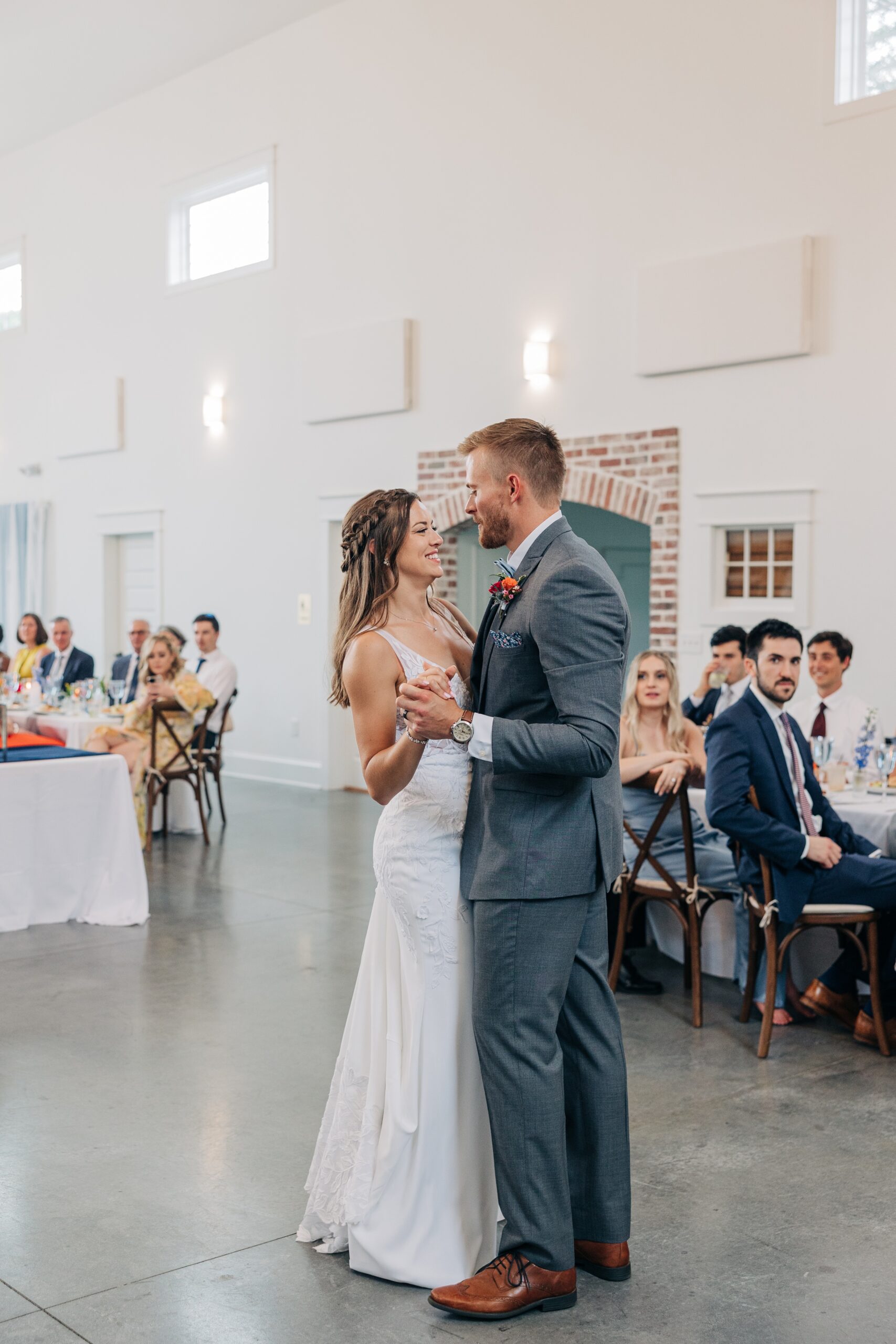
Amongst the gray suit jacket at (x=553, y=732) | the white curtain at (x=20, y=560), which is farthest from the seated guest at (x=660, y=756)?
the white curtain at (x=20, y=560)

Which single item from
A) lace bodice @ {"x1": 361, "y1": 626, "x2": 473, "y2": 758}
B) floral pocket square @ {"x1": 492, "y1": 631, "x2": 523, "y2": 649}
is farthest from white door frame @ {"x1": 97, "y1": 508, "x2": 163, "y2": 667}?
floral pocket square @ {"x1": 492, "y1": 631, "x2": 523, "y2": 649}

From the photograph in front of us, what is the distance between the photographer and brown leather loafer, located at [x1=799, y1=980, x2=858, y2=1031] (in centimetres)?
462

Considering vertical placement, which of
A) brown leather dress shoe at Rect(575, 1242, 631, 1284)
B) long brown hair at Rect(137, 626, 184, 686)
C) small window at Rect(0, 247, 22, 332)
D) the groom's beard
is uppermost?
small window at Rect(0, 247, 22, 332)

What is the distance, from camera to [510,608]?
2652mm

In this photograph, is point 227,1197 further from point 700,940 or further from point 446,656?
point 700,940

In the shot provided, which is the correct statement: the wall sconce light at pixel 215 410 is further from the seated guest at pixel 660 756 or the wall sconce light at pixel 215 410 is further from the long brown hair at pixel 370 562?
the long brown hair at pixel 370 562

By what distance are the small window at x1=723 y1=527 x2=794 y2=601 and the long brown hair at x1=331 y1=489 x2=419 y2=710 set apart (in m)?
5.12

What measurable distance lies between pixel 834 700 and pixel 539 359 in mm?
3340

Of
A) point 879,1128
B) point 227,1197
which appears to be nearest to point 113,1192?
point 227,1197

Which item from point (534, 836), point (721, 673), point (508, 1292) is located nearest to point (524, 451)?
point (534, 836)

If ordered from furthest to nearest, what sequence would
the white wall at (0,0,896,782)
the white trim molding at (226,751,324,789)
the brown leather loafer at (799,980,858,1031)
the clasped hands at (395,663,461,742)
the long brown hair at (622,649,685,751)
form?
1. the white trim molding at (226,751,324,789)
2. the white wall at (0,0,896,782)
3. the long brown hair at (622,649,685,751)
4. the brown leather loafer at (799,980,858,1031)
5. the clasped hands at (395,663,461,742)

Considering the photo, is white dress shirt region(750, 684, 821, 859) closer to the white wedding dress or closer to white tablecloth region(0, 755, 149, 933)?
the white wedding dress

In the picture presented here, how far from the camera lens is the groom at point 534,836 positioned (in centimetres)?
251

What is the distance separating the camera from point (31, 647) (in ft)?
35.2
